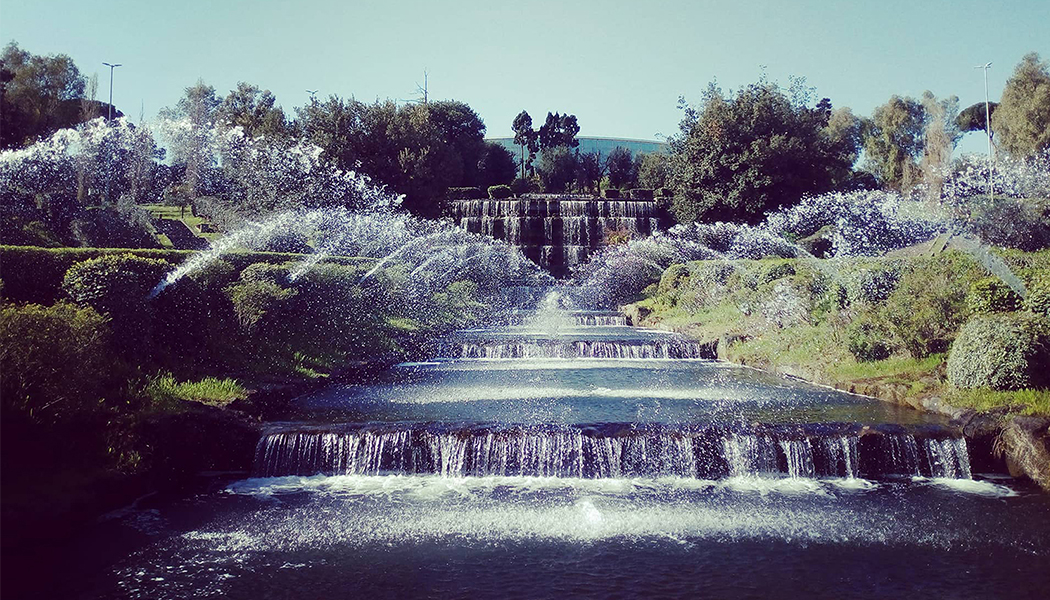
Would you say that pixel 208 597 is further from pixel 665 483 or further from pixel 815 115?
pixel 815 115

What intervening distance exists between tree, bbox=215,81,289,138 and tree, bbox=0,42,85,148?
31.0 feet

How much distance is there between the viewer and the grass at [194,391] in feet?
35.0

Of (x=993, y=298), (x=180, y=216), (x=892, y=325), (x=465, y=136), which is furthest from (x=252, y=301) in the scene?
(x=465, y=136)

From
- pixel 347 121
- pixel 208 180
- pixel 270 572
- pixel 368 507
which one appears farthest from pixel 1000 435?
pixel 208 180

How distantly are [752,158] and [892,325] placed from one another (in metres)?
A: 27.9

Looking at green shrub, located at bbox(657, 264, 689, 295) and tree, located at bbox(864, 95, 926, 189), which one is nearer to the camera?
green shrub, located at bbox(657, 264, 689, 295)

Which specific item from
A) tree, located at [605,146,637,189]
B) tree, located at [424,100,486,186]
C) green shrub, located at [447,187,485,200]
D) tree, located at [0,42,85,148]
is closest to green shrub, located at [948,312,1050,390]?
tree, located at [0,42,85,148]

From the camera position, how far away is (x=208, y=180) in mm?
50500

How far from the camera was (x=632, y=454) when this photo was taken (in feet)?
32.1

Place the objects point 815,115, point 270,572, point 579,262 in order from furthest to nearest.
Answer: point 815,115, point 579,262, point 270,572

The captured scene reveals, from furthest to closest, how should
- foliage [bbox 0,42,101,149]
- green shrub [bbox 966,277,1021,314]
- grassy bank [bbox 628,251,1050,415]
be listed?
foliage [bbox 0,42,101,149] → green shrub [bbox 966,277,1021,314] → grassy bank [bbox 628,251,1050,415]

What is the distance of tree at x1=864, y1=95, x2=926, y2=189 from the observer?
70375mm

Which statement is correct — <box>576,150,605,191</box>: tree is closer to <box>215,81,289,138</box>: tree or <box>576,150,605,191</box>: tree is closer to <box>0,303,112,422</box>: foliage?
<box>215,81,289,138</box>: tree

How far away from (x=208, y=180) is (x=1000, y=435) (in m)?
49.9
